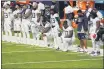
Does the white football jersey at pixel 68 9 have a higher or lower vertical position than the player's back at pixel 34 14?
higher

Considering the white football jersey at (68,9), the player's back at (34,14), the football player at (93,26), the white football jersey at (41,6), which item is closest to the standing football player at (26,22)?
the player's back at (34,14)

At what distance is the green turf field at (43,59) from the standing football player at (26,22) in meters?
0.69

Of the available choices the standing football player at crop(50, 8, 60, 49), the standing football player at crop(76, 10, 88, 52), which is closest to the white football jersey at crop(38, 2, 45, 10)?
the standing football player at crop(50, 8, 60, 49)

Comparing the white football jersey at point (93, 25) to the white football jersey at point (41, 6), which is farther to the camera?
the white football jersey at point (41, 6)

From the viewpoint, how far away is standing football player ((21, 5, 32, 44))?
11078 millimetres

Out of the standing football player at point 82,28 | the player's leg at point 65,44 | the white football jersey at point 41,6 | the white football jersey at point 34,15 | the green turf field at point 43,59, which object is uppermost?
the white football jersey at point 41,6

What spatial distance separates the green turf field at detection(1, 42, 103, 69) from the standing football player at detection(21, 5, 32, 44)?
2.26ft

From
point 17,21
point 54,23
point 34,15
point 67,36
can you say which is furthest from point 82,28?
point 17,21

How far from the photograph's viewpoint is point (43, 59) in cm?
949

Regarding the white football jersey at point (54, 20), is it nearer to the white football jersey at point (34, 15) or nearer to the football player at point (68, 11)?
the football player at point (68, 11)

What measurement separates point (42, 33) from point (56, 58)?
5.89ft

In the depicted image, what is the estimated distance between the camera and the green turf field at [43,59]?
882 centimetres

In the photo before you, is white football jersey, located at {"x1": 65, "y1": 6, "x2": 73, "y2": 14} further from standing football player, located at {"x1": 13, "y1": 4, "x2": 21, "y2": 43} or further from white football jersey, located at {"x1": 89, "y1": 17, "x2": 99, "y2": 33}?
standing football player, located at {"x1": 13, "y1": 4, "x2": 21, "y2": 43}

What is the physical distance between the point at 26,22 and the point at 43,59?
2.09 metres
